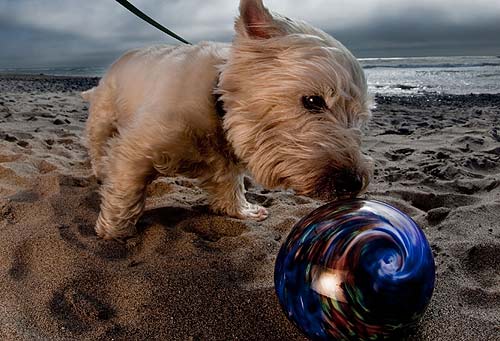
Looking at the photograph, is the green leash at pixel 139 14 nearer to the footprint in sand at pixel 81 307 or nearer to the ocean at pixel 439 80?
the footprint in sand at pixel 81 307

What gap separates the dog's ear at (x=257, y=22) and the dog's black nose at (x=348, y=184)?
824 mm

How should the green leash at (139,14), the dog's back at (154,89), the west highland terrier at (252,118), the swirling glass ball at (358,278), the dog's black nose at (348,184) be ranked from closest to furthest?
the swirling glass ball at (358,278) → the dog's black nose at (348,184) → the west highland terrier at (252,118) → the dog's back at (154,89) → the green leash at (139,14)

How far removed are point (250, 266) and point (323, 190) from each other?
635 mm

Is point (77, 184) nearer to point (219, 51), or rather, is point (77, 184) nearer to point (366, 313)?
point (219, 51)

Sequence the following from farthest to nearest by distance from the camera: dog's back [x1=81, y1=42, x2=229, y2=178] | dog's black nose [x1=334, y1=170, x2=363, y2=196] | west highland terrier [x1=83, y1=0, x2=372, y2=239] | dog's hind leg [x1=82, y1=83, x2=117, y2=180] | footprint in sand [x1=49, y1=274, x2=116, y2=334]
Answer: dog's hind leg [x1=82, y1=83, x2=117, y2=180] < dog's back [x1=81, y1=42, x2=229, y2=178] < west highland terrier [x1=83, y1=0, x2=372, y2=239] < dog's black nose [x1=334, y1=170, x2=363, y2=196] < footprint in sand [x1=49, y1=274, x2=116, y2=334]

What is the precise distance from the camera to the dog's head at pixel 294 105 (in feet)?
7.50

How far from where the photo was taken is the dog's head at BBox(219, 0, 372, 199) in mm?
2287

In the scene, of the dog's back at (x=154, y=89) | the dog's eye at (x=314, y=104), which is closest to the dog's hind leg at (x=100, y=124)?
the dog's back at (x=154, y=89)

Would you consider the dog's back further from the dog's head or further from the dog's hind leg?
the dog's head

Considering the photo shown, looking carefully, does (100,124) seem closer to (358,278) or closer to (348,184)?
(348,184)

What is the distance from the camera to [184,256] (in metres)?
2.63

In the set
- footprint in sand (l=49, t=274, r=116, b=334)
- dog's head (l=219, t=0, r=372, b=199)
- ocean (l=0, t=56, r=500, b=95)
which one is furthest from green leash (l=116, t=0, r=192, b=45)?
ocean (l=0, t=56, r=500, b=95)

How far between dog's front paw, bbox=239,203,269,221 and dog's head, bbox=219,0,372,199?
0.85 meters

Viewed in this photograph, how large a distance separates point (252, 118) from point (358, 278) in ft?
3.64
